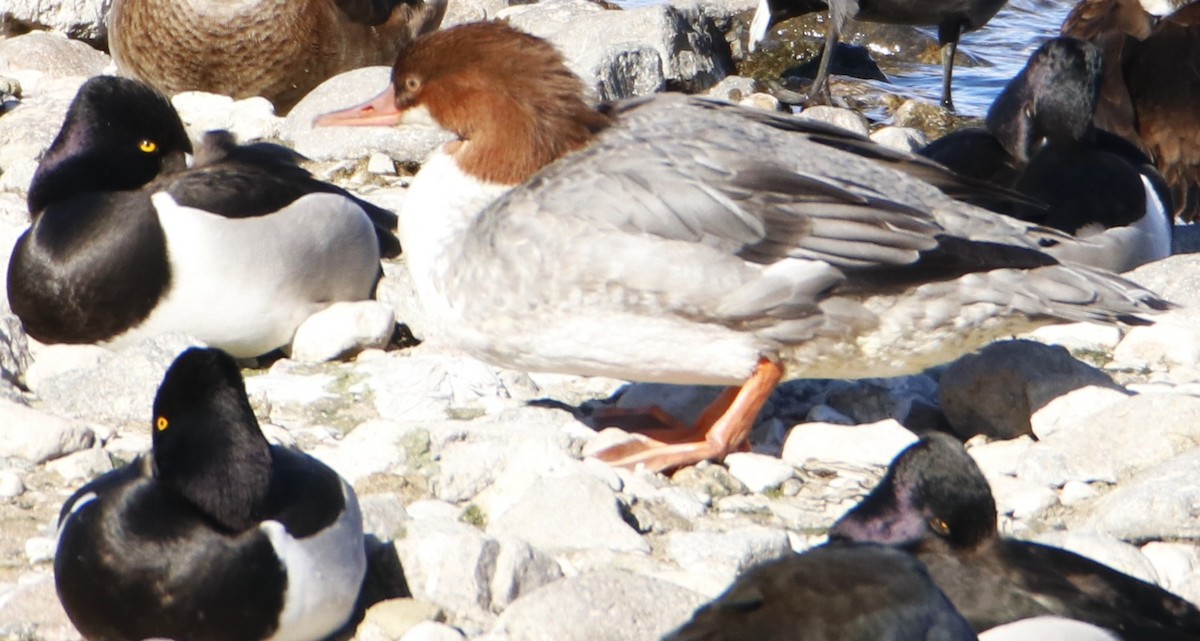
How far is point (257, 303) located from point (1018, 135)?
3.24 m

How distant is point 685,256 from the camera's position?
4.59 metres

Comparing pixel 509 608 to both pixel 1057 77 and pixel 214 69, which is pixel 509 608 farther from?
pixel 214 69

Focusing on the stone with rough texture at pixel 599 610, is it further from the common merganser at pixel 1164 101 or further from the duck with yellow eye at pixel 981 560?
the common merganser at pixel 1164 101

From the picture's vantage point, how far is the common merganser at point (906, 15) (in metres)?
10.4

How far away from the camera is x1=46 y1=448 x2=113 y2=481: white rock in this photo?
4340 millimetres

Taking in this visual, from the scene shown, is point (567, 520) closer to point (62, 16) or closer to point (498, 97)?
point (498, 97)

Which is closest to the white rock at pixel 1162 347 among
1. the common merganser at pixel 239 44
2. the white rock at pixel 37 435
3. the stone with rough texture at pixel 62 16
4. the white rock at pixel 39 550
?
the white rock at pixel 37 435

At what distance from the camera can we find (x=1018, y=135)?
6883 mm

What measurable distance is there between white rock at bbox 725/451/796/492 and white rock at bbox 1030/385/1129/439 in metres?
0.81

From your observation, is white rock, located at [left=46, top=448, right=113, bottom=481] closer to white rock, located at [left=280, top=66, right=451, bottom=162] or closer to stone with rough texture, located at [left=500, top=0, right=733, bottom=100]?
white rock, located at [left=280, top=66, right=451, bottom=162]

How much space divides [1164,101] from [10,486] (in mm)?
5802

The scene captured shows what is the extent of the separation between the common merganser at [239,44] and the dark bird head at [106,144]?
112 inches

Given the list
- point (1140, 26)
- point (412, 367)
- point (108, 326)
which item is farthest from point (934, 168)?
point (1140, 26)

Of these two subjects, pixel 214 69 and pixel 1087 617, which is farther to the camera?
pixel 214 69
